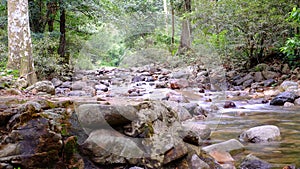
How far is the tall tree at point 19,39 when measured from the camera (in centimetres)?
611

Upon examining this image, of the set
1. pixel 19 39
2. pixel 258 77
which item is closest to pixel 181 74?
pixel 258 77

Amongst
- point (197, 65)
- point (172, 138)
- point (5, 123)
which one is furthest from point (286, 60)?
point (5, 123)

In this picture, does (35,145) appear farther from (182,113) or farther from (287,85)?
(287,85)

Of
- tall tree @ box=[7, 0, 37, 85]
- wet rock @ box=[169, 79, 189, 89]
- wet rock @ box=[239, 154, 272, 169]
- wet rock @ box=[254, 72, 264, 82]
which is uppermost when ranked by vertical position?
tall tree @ box=[7, 0, 37, 85]

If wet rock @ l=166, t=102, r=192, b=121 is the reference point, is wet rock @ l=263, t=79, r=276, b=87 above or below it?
above

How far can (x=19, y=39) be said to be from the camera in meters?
6.20

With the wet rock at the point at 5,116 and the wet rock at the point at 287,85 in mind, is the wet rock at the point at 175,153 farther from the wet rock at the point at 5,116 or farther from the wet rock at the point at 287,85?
the wet rock at the point at 287,85

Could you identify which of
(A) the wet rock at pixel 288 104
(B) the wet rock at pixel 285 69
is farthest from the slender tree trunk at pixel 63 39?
(A) the wet rock at pixel 288 104

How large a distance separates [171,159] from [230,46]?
25.9 ft

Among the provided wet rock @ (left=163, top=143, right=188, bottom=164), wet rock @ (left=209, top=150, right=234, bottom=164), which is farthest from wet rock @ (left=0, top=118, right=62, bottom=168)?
wet rock @ (left=209, top=150, right=234, bottom=164)

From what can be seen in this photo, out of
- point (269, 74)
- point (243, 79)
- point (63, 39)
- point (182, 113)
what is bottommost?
point (182, 113)

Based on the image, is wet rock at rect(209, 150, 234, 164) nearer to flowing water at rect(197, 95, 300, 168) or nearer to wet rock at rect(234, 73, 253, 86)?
flowing water at rect(197, 95, 300, 168)

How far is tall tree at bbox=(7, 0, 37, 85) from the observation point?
6.11m

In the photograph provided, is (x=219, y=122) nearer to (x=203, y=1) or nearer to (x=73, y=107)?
(x=73, y=107)
